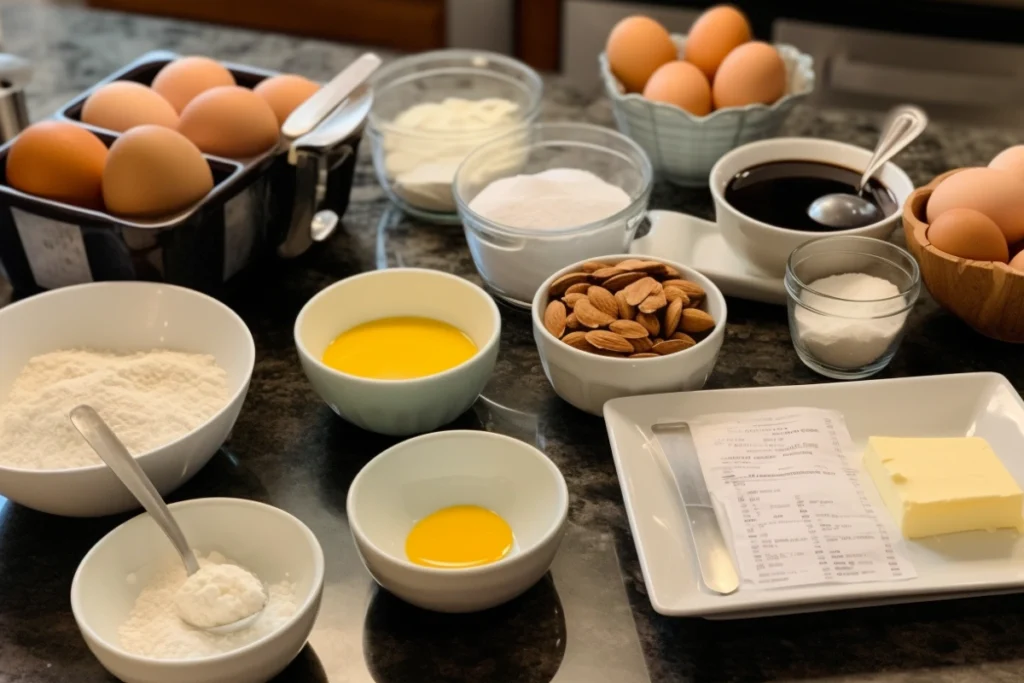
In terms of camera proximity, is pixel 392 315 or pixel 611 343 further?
pixel 392 315

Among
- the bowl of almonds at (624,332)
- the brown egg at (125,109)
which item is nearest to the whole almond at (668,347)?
the bowl of almonds at (624,332)

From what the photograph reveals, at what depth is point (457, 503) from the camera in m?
0.90

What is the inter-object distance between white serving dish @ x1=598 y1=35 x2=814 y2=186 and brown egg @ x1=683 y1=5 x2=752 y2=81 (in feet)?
0.27

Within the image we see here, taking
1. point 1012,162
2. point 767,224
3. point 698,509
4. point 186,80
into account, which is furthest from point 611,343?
point 186,80

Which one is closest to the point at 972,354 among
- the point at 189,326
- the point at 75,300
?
the point at 189,326

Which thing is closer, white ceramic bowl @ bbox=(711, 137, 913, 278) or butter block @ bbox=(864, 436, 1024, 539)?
butter block @ bbox=(864, 436, 1024, 539)

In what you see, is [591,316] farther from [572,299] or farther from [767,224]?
[767,224]

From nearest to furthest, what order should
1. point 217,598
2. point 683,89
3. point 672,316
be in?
point 217,598 → point 672,316 → point 683,89

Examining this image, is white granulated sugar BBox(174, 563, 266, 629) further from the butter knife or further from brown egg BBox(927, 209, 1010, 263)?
brown egg BBox(927, 209, 1010, 263)

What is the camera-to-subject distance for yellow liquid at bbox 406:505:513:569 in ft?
2.76

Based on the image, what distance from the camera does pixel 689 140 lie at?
132 cm

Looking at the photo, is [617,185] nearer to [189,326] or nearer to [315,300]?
[315,300]

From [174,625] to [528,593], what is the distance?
10.7 inches

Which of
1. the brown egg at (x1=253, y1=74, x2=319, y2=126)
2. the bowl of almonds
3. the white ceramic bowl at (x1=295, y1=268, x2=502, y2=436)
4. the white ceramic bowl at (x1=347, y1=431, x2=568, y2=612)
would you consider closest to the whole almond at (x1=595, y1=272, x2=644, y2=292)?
the bowl of almonds
